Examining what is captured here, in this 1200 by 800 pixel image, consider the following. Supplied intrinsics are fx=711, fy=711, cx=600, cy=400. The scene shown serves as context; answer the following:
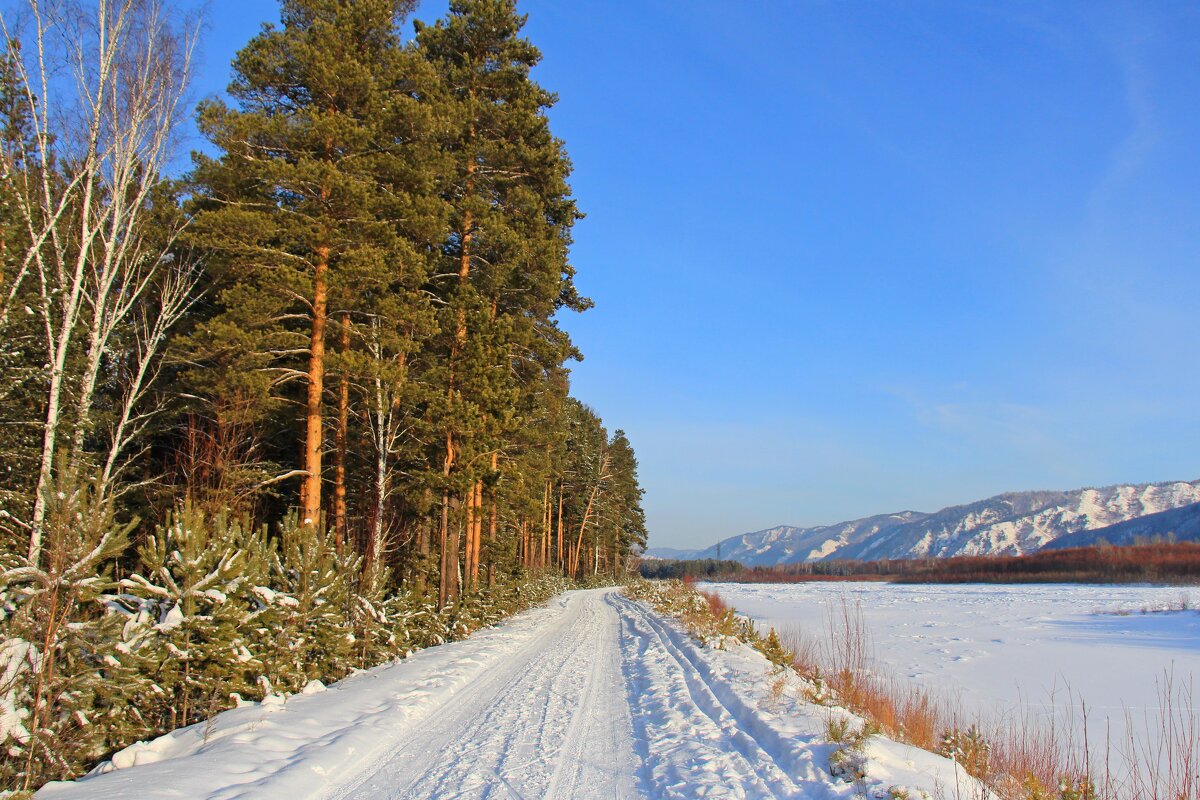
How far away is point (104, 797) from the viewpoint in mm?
4523

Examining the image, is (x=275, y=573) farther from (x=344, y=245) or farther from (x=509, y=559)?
(x=509, y=559)

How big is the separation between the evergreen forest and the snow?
0.64 m

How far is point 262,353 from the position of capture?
37.3 feet

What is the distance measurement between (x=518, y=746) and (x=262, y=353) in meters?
7.90

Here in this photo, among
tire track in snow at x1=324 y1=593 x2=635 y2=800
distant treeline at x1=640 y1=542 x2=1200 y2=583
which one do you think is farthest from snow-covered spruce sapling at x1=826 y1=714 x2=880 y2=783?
distant treeline at x1=640 y1=542 x2=1200 y2=583

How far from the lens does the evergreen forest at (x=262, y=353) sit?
6164 mm

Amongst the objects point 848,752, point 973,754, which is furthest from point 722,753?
point 973,754

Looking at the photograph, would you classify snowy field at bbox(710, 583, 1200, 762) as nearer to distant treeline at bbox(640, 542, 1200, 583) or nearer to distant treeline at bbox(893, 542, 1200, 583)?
distant treeline at bbox(640, 542, 1200, 583)

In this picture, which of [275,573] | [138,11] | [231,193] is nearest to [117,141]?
[138,11]

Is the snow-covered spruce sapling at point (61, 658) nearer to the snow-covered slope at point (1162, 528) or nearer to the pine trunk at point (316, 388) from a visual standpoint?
the pine trunk at point (316, 388)

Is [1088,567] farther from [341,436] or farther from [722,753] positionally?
[722,753]

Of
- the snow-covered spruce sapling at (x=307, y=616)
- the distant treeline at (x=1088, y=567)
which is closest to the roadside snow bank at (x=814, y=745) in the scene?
the snow-covered spruce sapling at (x=307, y=616)

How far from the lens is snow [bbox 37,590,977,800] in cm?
499

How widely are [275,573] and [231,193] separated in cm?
687
